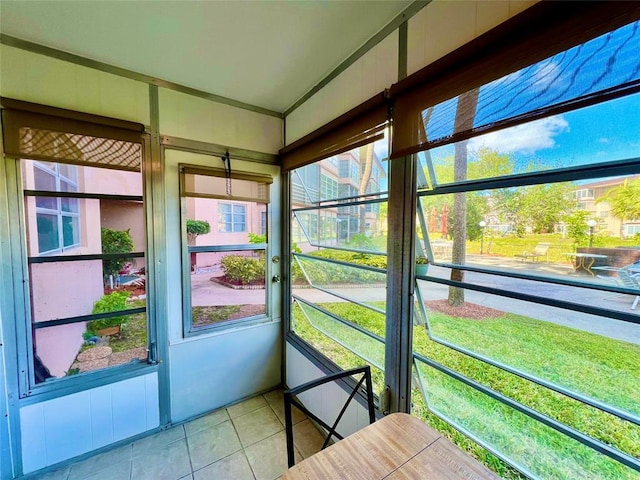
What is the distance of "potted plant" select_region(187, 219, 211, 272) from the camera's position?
6.68 ft

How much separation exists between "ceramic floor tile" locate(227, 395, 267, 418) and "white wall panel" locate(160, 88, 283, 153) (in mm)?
2284

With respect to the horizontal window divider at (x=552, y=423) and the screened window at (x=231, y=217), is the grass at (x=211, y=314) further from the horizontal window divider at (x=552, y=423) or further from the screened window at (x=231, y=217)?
the horizontal window divider at (x=552, y=423)

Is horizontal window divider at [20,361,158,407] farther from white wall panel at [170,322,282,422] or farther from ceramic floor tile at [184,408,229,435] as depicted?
ceramic floor tile at [184,408,229,435]

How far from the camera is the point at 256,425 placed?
2.02 meters

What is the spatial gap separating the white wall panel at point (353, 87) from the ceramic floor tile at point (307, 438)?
7.75ft

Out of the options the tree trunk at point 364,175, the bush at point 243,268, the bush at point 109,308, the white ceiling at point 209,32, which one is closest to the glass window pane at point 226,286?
the bush at point 243,268

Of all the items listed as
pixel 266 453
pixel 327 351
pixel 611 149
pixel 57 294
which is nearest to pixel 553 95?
pixel 611 149

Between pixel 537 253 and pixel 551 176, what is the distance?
0.27 m

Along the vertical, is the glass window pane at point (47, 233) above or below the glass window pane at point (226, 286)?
above

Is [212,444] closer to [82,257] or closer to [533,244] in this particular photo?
[82,257]

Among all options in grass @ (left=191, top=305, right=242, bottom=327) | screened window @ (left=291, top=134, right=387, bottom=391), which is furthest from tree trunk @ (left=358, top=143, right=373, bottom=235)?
grass @ (left=191, top=305, right=242, bottom=327)

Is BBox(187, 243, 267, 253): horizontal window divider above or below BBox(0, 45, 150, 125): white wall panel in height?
below

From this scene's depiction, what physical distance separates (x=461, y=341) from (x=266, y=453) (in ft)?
5.19

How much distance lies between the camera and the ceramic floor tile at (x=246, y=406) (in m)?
2.15
